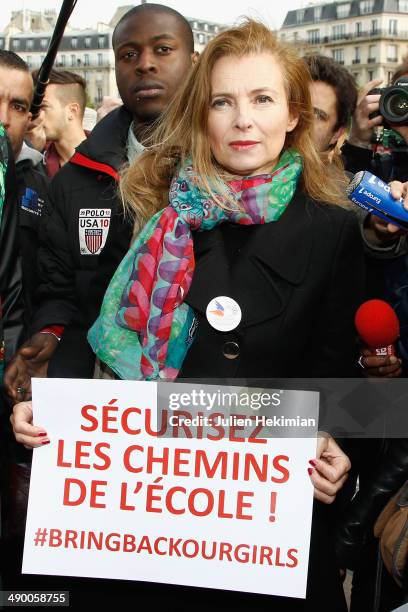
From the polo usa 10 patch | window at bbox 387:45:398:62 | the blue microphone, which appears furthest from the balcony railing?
the blue microphone

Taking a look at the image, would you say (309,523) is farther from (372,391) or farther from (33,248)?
(33,248)

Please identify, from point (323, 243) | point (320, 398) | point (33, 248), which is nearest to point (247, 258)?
point (323, 243)

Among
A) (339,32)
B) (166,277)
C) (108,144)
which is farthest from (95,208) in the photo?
(339,32)

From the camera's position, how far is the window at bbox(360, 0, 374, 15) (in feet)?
187

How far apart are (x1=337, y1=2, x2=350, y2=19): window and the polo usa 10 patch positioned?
60829 millimetres

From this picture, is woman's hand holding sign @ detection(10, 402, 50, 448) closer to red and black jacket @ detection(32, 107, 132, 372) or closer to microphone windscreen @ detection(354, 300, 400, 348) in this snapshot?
red and black jacket @ detection(32, 107, 132, 372)

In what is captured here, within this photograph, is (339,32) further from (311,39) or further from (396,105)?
(396,105)

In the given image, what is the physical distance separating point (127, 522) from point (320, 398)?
2.05 feet

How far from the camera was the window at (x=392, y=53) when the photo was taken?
206 feet

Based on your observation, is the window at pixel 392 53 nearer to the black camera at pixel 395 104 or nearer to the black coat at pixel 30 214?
the black coat at pixel 30 214

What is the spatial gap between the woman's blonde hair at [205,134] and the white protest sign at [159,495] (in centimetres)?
62

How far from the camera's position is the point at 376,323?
8.02ft

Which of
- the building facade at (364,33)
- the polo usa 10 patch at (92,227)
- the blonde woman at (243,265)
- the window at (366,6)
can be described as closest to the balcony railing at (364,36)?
the building facade at (364,33)

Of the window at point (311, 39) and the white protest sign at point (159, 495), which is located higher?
the window at point (311, 39)
